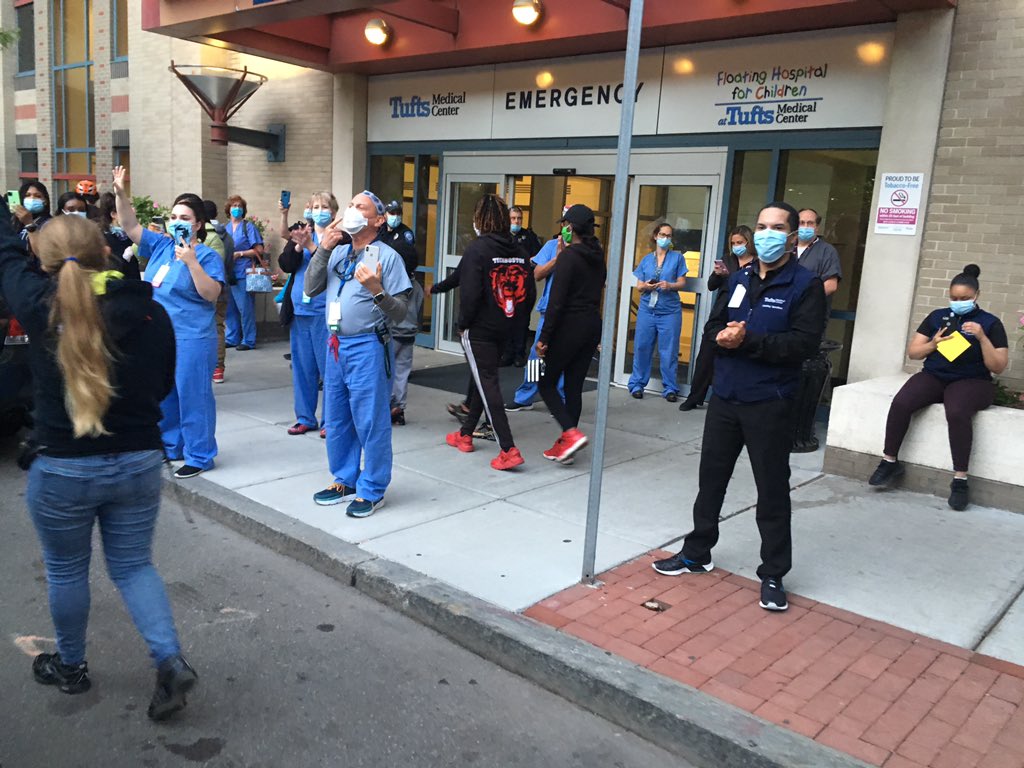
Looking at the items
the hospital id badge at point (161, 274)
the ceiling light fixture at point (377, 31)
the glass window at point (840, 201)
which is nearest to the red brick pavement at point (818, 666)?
the hospital id badge at point (161, 274)

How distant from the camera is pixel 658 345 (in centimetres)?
933

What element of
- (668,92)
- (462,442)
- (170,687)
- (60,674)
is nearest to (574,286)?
(462,442)

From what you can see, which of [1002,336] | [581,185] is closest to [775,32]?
[581,185]

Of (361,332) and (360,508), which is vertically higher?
(361,332)

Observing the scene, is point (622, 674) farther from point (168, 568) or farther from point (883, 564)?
point (168, 568)

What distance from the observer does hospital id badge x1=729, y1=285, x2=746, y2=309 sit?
4.24 m

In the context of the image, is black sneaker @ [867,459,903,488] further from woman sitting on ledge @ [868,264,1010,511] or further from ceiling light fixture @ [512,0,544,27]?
ceiling light fixture @ [512,0,544,27]

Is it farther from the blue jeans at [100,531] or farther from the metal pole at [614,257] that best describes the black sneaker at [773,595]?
the blue jeans at [100,531]

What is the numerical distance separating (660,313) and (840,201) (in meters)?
2.07

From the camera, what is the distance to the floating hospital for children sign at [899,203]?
7188mm

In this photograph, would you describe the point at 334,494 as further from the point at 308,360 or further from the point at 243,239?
the point at 243,239

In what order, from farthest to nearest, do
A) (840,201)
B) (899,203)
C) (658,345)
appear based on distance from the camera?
(658,345) → (840,201) → (899,203)

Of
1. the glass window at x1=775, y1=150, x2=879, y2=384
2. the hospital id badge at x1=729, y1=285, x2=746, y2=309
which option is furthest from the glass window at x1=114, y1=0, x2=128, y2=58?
the hospital id badge at x1=729, y1=285, x2=746, y2=309

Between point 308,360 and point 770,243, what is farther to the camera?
point 308,360
